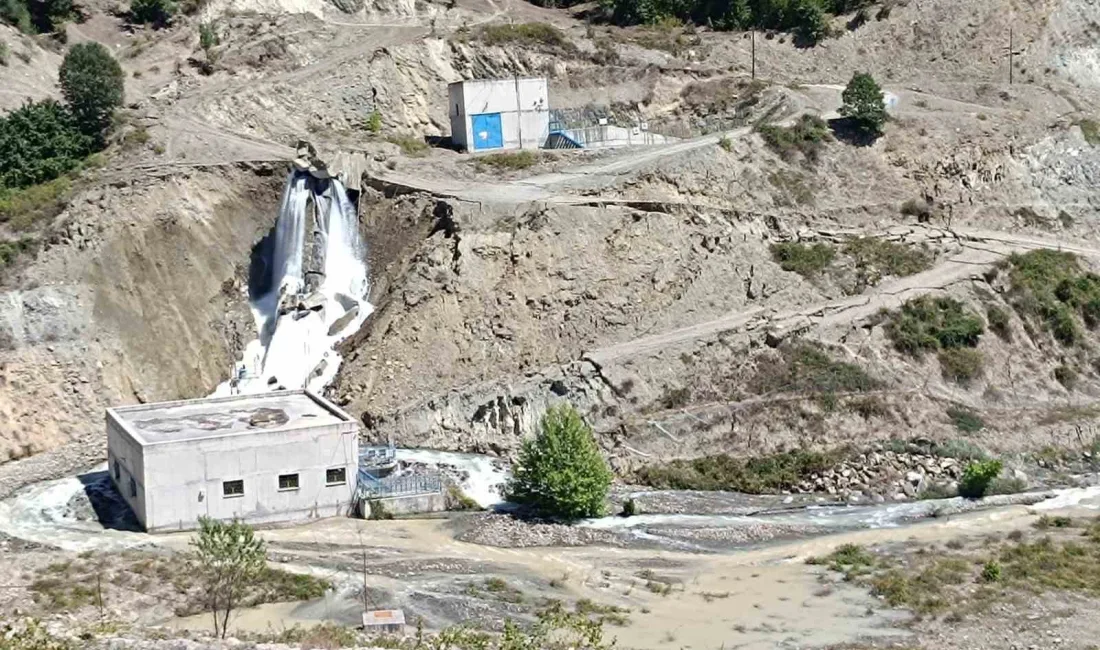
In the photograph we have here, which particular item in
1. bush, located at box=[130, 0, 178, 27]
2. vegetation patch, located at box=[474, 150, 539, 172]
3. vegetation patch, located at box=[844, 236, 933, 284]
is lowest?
vegetation patch, located at box=[844, 236, 933, 284]

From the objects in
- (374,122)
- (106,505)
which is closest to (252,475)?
(106,505)

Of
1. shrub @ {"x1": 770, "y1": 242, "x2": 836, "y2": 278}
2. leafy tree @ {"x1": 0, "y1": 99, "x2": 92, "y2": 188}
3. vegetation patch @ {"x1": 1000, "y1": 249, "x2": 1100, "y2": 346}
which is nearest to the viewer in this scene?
shrub @ {"x1": 770, "y1": 242, "x2": 836, "y2": 278}

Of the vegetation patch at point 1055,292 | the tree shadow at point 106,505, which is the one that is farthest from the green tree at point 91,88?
the vegetation patch at point 1055,292

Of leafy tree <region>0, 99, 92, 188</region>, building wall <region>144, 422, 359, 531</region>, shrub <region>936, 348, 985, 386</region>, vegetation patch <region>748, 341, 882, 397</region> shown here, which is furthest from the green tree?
shrub <region>936, 348, 985, 386</region>

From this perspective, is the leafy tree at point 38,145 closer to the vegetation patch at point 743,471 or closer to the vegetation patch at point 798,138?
→ the vegetation patch at point 743,471

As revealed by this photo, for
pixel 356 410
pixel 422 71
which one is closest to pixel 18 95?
pixel 422 71

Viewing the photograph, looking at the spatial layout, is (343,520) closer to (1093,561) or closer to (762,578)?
(762,578)

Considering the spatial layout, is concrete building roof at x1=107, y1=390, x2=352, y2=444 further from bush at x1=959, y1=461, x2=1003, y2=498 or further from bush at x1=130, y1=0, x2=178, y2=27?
bush at x1=130, y1=0, x2=178, y2=27
